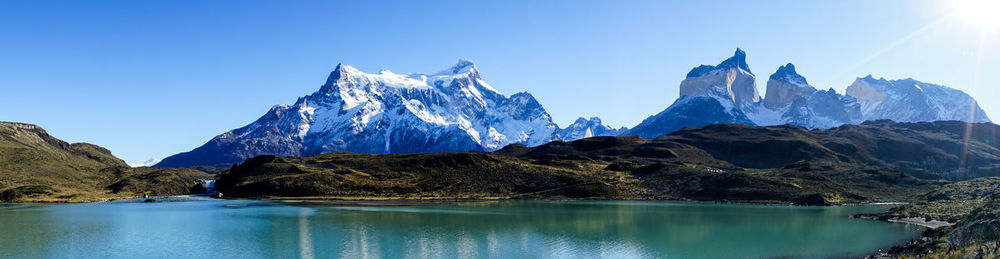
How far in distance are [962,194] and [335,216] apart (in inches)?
5205

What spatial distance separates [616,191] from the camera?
18912 cm

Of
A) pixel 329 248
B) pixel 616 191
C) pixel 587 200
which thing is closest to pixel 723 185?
pixel 616 191

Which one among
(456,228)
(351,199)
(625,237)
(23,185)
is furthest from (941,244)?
(23,185)

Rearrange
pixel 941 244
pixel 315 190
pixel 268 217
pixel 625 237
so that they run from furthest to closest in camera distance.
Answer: pixel 315 190, pixel 268 217, pixel 625 237, pixel 941 244

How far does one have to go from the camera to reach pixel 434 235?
262ft


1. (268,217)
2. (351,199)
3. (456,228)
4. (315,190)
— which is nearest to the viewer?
(456,228)

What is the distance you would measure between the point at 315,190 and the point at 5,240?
112 m

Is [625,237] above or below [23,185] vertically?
below

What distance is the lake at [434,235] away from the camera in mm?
65250

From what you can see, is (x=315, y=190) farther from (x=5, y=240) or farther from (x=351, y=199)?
(x=5, y=240)

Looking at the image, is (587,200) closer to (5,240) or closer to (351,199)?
(351,199)

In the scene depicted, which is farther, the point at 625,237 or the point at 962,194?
the point at 962,194

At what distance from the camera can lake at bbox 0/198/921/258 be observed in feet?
214

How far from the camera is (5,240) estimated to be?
71438mm
